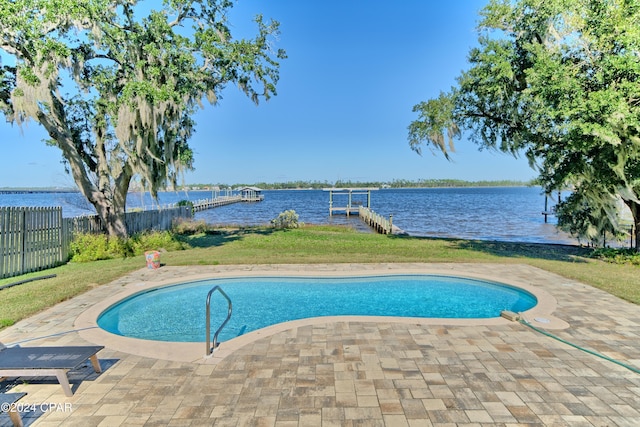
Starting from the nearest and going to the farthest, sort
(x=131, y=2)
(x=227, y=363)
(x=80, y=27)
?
(x=227, y=363) < (x=80, y=27) < (x=131, y=2)

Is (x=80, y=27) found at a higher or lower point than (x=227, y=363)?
higher

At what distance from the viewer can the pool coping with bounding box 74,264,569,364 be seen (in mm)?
4266

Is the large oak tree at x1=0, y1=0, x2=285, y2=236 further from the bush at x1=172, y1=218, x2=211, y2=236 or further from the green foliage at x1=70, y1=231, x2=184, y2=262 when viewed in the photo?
the bush at x1=172, y1=218, x2=211, y2=236

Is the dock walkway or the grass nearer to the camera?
the grass

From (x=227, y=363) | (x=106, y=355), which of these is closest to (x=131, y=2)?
(x=106, y=355)

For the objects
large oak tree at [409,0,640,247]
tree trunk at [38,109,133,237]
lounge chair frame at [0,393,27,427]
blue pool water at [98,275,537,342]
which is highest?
large oak tree at [409,0,640,247]

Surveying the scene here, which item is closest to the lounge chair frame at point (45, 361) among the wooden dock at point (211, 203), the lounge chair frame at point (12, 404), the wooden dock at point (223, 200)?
the lounge chair frame at point (12, 404)

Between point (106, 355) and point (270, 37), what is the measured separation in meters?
12.3

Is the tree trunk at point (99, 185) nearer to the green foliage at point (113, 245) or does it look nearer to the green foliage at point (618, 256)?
the green foliage at point (113, 245)

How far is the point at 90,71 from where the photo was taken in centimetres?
1102

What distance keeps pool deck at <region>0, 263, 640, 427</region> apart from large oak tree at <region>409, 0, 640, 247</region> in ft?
14.6

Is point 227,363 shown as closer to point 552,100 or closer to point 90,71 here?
point 552,100

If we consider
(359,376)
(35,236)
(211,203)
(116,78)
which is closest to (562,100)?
(359,376)

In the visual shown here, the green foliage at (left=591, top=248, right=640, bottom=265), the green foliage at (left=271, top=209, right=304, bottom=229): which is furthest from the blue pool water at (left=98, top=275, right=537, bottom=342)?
the green foliage at (left=271, top=209, right=304, bottom=229)
